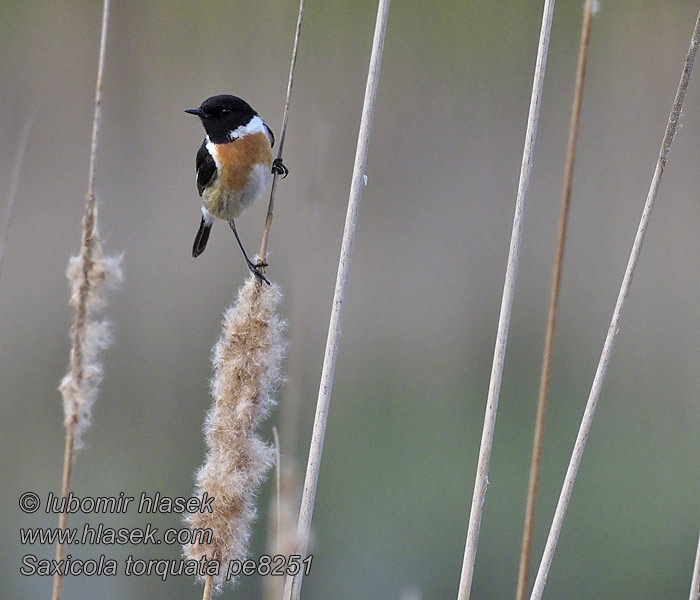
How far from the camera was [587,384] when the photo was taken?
5.22m

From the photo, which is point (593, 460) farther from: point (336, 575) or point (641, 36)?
point (641, 36)

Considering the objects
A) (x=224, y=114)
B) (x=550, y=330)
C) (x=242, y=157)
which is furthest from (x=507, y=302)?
(x=224, y=114)

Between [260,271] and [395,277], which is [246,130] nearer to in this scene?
[260,271]

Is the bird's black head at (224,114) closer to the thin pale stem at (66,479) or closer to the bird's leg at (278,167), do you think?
the bird's leg at (278,167)

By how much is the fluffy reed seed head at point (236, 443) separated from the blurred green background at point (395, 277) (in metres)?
2.46

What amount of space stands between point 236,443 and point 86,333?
1.15ft

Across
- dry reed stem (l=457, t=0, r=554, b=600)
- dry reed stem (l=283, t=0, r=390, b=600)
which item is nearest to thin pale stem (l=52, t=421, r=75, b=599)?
dry reed stem (l=283, t=0, r=390, b=600)

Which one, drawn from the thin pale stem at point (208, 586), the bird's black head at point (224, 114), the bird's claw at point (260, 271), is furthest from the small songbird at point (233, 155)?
the thin pale stem at point (208, 586)

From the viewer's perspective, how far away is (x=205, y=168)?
303 cm

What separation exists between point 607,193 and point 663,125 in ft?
1.73

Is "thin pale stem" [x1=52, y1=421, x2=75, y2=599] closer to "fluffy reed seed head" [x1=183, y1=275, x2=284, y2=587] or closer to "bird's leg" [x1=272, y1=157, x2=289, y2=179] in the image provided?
"fluffy reed seed head" [x1=183, y1=275, x2=284, y2=587]

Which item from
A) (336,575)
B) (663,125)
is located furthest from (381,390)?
(663,125)

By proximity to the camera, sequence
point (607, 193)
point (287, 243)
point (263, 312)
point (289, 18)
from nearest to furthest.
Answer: point (263, 312) → point (287, 243) → point (607, 193) → point (289, 18)

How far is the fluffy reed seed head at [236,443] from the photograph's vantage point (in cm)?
175
